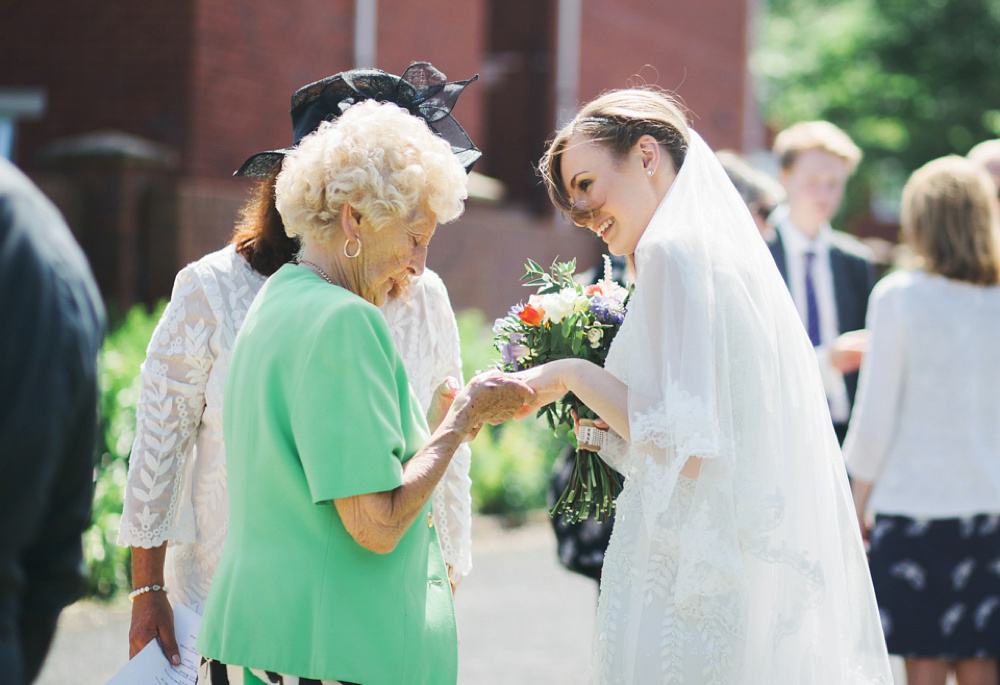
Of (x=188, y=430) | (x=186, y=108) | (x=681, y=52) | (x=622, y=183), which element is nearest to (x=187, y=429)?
(x=188, y=430)

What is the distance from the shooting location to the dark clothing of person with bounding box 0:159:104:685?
1.76 meters

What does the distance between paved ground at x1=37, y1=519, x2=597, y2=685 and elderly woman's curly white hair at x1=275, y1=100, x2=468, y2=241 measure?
3.62 meters

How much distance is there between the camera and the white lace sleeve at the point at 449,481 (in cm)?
321

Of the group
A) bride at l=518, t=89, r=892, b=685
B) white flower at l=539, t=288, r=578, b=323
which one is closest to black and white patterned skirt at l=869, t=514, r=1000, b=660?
bride at l=518, t=89, r=892, b=685

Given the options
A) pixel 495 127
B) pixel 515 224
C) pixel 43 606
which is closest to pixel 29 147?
pixel 515 224

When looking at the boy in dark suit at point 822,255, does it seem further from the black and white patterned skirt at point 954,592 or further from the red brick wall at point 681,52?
the red brick wall at point 681,52

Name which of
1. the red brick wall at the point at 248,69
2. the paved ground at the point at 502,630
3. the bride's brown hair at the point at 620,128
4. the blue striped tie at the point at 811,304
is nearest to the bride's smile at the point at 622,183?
the bride's brown hair at the point at 620,128

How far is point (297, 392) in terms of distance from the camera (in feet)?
7.25

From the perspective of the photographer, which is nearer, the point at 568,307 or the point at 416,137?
the point at 416,137

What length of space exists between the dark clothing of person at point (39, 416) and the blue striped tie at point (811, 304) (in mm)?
3765

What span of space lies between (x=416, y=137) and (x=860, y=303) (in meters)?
3.30

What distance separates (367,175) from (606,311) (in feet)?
2.92

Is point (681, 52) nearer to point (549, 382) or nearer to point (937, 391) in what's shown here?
point (937, 391)

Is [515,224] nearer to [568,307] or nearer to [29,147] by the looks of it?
[29,147]
